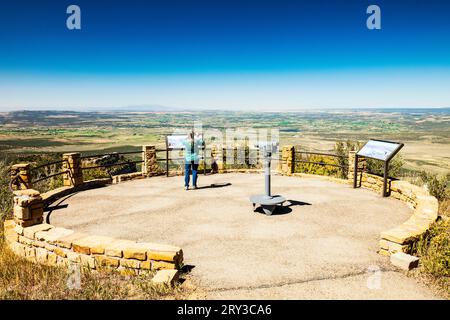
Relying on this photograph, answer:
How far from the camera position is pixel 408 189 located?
9.91m

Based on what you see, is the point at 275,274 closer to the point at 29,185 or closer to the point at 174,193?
the point at 174,193

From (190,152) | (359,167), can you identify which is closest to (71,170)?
(190,152)

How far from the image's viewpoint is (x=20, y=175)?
A: 1014cm

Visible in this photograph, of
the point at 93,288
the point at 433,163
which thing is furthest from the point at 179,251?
the point at 433,163

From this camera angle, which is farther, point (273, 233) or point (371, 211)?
point (371, 211)

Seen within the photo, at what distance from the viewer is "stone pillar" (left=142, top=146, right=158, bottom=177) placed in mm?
14133

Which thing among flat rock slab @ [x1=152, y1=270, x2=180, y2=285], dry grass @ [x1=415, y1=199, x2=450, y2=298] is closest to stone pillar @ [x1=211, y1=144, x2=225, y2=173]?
dry grass @ [x1=415, y1=199, x2=450, y2=298]

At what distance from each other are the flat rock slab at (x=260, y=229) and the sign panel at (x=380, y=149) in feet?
4.32

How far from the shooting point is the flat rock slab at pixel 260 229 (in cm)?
520

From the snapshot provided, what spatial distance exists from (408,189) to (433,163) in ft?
313

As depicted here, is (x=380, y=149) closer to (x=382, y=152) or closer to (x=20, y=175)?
(x=382, y=152)

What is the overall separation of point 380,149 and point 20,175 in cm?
1148

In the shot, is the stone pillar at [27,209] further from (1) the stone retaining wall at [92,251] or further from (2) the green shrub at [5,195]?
(2) the green shrub at [5,195]

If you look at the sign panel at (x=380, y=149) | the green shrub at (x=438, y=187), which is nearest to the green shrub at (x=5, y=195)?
the sign panel at (x=380, y=149)
